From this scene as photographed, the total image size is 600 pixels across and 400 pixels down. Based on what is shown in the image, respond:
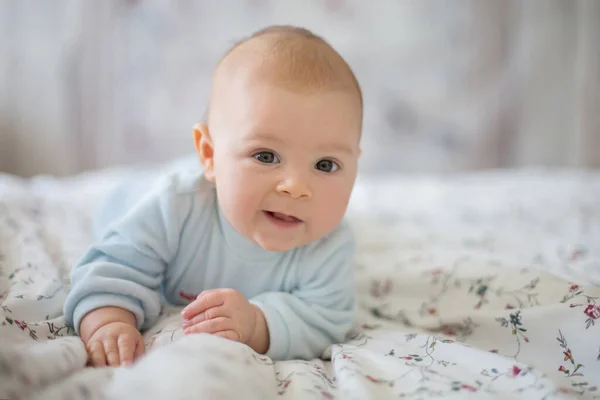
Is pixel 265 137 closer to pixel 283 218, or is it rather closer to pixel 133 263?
pixel 283 218

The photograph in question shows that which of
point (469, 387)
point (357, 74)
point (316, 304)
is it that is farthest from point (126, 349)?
point (357, 74)

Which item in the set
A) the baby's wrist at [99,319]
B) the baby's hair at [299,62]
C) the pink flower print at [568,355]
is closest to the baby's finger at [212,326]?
the baby's wrist at [99,319]

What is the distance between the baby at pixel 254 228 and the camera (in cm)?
83

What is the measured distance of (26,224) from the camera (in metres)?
1.19

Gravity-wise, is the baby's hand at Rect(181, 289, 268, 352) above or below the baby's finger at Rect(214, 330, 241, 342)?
above

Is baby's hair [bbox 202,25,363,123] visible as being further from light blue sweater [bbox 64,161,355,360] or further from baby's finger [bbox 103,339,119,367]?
baby's finger [bbox 103,339,119,367]

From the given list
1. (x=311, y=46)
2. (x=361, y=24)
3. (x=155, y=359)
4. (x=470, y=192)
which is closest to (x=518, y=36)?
(x=361, y=24)

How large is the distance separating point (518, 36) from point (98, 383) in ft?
7.56

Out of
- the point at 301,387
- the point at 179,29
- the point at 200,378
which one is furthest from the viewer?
the point at 179,29

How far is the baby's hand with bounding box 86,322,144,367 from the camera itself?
2.50 ft

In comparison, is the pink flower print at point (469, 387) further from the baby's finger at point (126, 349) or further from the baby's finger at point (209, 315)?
the baby's finger at point (126, 349)

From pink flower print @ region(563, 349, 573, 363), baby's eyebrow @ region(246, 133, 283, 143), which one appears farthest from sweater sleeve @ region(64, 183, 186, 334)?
pink flower print @ region(563, 349, 573, 363)

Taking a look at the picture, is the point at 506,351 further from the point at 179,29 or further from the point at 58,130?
the point at 58,130

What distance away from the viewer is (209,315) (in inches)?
32.4
